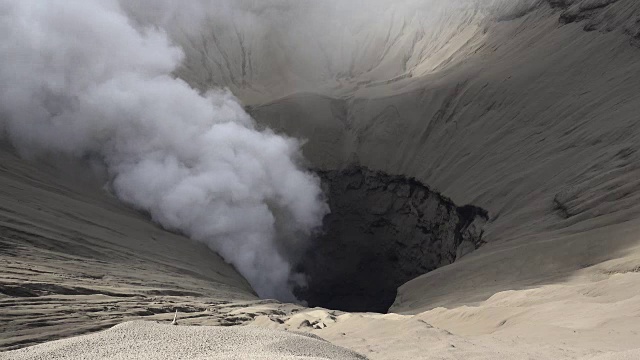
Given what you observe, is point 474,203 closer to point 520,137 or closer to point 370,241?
point 520,137

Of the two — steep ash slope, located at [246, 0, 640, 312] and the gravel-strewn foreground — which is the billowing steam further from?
the gravel-strewn foreground

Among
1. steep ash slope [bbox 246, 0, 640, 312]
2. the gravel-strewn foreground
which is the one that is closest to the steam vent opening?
steep ash slope [bbox 246, 0, 640, 312]

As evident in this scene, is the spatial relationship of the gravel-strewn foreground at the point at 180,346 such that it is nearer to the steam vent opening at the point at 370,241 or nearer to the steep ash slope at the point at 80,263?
the steep ash slope at the point at 80,263

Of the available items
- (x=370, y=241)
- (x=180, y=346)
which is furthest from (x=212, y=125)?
(x=180, y=346)

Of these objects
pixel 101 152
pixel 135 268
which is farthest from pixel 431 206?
pixel 101 152

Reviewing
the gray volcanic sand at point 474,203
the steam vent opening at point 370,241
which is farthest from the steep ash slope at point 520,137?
the steam vent opening at point 370,241

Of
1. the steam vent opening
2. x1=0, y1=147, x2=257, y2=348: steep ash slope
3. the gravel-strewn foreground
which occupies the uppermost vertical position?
the steam vent opening
